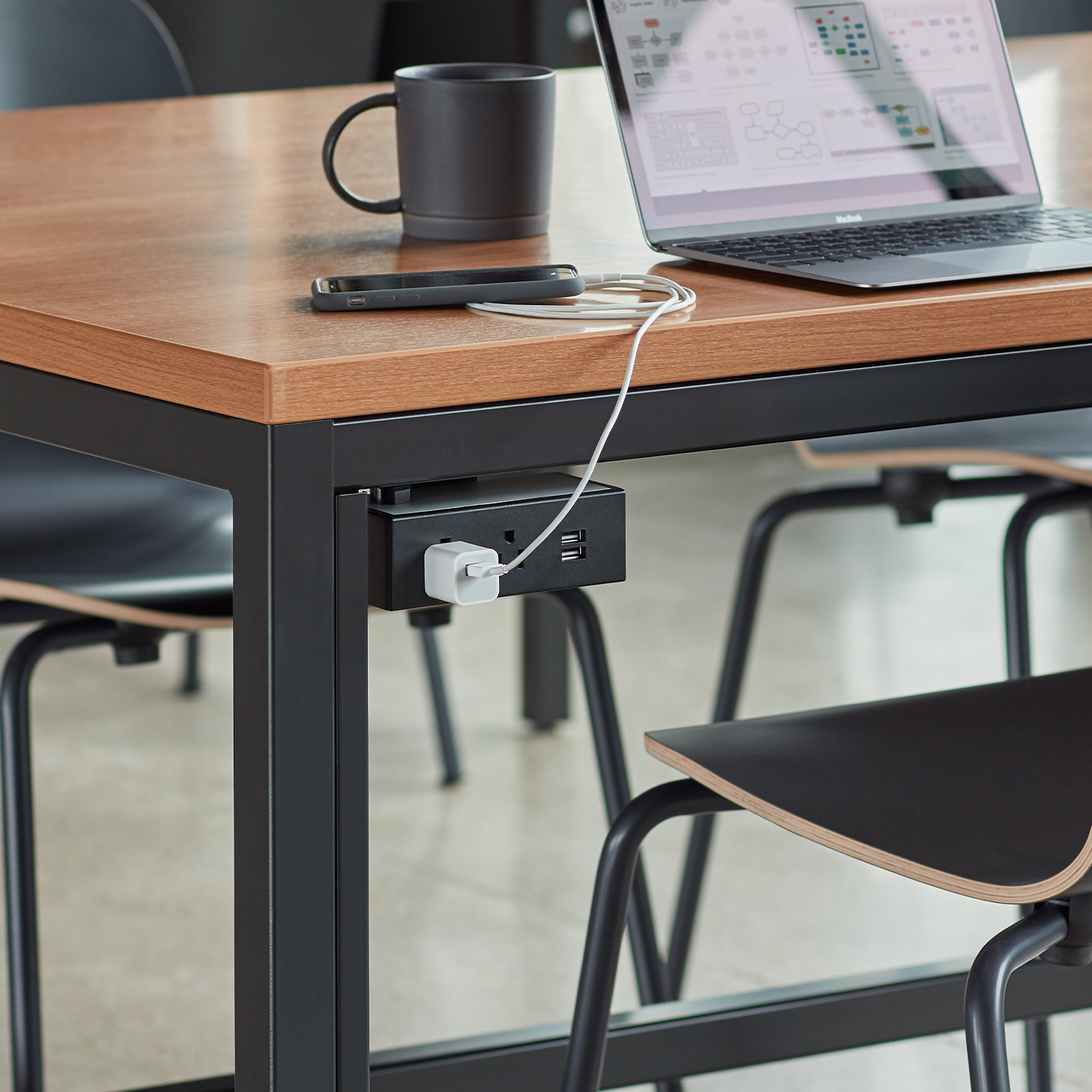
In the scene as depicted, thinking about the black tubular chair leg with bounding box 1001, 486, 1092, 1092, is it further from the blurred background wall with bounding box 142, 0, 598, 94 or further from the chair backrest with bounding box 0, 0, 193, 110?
the blurred background wall with bounding box 142, 0, 598, 94

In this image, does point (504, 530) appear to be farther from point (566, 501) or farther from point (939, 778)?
point (939, 778)

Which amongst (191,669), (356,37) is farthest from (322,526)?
(356,37)

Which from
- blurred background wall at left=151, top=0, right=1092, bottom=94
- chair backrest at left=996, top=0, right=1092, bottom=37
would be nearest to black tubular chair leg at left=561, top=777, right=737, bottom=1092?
chair backrest at left=996, top=0, right=1092, bottom=37

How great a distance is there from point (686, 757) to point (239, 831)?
0.91 ft

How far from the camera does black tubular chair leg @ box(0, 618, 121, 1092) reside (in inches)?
51.8

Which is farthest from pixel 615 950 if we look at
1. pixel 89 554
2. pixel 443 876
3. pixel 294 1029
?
pixel 443 876

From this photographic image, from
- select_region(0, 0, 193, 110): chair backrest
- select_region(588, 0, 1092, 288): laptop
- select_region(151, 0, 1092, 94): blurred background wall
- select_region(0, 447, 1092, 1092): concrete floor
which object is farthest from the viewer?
select_region(151, 0, 1092, 94): blurred background wall

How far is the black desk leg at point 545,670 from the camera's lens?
244cm

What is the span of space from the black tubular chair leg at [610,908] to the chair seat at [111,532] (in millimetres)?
432

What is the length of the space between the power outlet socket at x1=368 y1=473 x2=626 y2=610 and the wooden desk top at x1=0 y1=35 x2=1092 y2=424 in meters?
0.05

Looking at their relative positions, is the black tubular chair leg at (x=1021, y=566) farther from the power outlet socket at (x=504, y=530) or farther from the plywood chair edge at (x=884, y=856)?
the power outlet socket at (x=504, y=530)

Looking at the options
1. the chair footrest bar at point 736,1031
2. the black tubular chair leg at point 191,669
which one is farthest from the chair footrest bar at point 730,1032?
the black tubular chair leg at point 191,669

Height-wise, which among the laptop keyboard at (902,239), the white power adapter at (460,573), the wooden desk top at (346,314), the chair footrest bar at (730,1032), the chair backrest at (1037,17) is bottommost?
the chair footrest bar at (730,1032)

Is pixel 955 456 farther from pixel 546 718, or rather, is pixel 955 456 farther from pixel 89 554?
pixel 546 718
